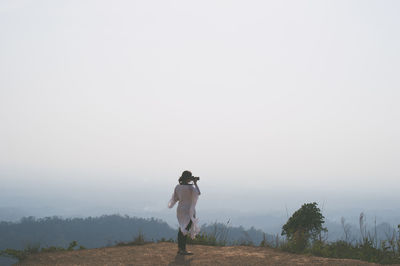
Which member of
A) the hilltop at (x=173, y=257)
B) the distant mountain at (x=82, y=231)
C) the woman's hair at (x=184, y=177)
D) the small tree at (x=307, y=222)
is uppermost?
the woman's hair at (x=184, y=177)

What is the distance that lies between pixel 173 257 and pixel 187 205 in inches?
55.7

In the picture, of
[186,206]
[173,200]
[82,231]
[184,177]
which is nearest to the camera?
Result: [184,177]

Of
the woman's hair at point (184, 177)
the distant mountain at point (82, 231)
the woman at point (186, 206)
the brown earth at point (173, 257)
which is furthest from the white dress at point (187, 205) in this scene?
the distant mountain at point (82, 231)

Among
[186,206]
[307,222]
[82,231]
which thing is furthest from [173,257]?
[82,231]

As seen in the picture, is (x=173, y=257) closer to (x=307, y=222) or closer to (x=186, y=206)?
(x=186, y=206)

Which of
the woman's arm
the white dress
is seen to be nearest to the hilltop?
the white dress

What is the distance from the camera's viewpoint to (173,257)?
29.9 ft

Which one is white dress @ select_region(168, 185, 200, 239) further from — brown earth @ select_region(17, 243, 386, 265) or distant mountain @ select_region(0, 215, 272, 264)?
distant mountain @ select_region(0, 215, 272, 264)

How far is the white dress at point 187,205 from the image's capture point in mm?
9598

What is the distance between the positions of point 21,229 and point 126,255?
6183 inches

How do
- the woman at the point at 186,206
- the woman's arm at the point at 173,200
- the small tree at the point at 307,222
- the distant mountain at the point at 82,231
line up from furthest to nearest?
1. the distant mountain at the point at 82,231
2. the small tree at the point at 307,222
3. the woman's arm at the point at 173,200
4. the woman at the point at 186,206

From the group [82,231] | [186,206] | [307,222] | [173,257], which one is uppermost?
[186,206]

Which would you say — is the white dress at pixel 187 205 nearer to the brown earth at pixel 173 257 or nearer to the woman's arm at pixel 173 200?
the woman's arm at pixel 173 200

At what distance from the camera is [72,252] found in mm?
10133
